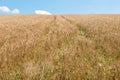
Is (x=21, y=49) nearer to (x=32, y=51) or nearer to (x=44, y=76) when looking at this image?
(x=32, y=51)

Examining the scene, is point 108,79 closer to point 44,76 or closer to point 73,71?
point 73,71

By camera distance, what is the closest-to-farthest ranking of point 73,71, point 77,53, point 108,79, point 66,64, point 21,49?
point 108,79 < point 73,71 < point 66,64 < point 77,53 < point 21,49

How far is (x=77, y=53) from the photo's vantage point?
6.44 meters

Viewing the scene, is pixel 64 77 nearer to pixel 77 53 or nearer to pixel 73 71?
pixel 73 71

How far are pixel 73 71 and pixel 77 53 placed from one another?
5.65 ft

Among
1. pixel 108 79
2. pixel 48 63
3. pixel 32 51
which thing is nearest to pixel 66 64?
pixel 48 63

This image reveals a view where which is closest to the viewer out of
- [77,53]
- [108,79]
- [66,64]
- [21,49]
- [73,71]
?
[108,79]

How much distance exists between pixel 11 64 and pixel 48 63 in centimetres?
98

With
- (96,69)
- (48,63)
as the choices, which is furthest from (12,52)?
(96,69)

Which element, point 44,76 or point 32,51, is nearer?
point 44,76

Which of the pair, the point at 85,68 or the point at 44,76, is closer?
the point at 44,76

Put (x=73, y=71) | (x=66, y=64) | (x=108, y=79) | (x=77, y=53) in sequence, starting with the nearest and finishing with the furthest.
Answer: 1. (x=108, y=79)
2. (x=73, y=71)
3. (x=66, y=64)
4. (x=77, y=53)

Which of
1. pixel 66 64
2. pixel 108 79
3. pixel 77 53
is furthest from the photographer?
pixel 77 53

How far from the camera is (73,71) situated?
476cm
